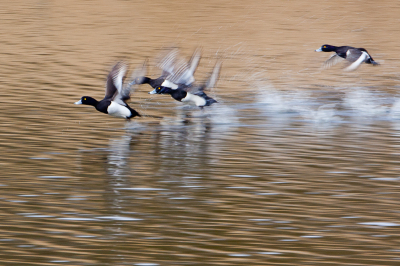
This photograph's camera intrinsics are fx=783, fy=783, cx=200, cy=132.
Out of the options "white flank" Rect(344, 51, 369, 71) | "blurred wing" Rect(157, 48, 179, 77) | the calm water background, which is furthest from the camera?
"blurred wing" Rect(157, 48, 179, 77)

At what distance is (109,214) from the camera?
906cm

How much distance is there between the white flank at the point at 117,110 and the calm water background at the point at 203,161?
0.22 metres

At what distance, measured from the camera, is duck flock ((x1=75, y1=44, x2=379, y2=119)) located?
14086 millimetres

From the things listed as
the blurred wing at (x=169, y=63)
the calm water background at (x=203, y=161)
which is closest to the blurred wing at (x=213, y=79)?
the calm water background at (x=203, y=161)

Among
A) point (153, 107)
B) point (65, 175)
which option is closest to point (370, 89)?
point (153, 107)

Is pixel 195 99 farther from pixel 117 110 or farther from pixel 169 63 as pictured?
pixel 117 110

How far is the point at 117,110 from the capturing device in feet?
46.4

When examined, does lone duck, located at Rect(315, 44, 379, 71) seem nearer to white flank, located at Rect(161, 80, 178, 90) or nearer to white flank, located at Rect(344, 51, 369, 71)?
white flank, located at Rect(344, 51, 369, 71)

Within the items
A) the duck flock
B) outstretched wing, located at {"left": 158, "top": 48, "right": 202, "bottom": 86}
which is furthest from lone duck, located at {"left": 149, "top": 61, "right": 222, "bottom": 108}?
outstretched wing, located at {"left": 158, "top": 48, "right": 202, "bottom": 86}

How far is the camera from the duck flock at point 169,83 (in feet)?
46.2

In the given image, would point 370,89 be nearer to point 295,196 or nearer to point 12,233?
point 295,196

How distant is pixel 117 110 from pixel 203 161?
9.89 ft

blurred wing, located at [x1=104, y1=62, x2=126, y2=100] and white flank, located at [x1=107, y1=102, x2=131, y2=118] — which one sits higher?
blurred wing, located at [x1=104, y1=62, x2=126, y2=100]

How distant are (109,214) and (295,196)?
2434 mm
